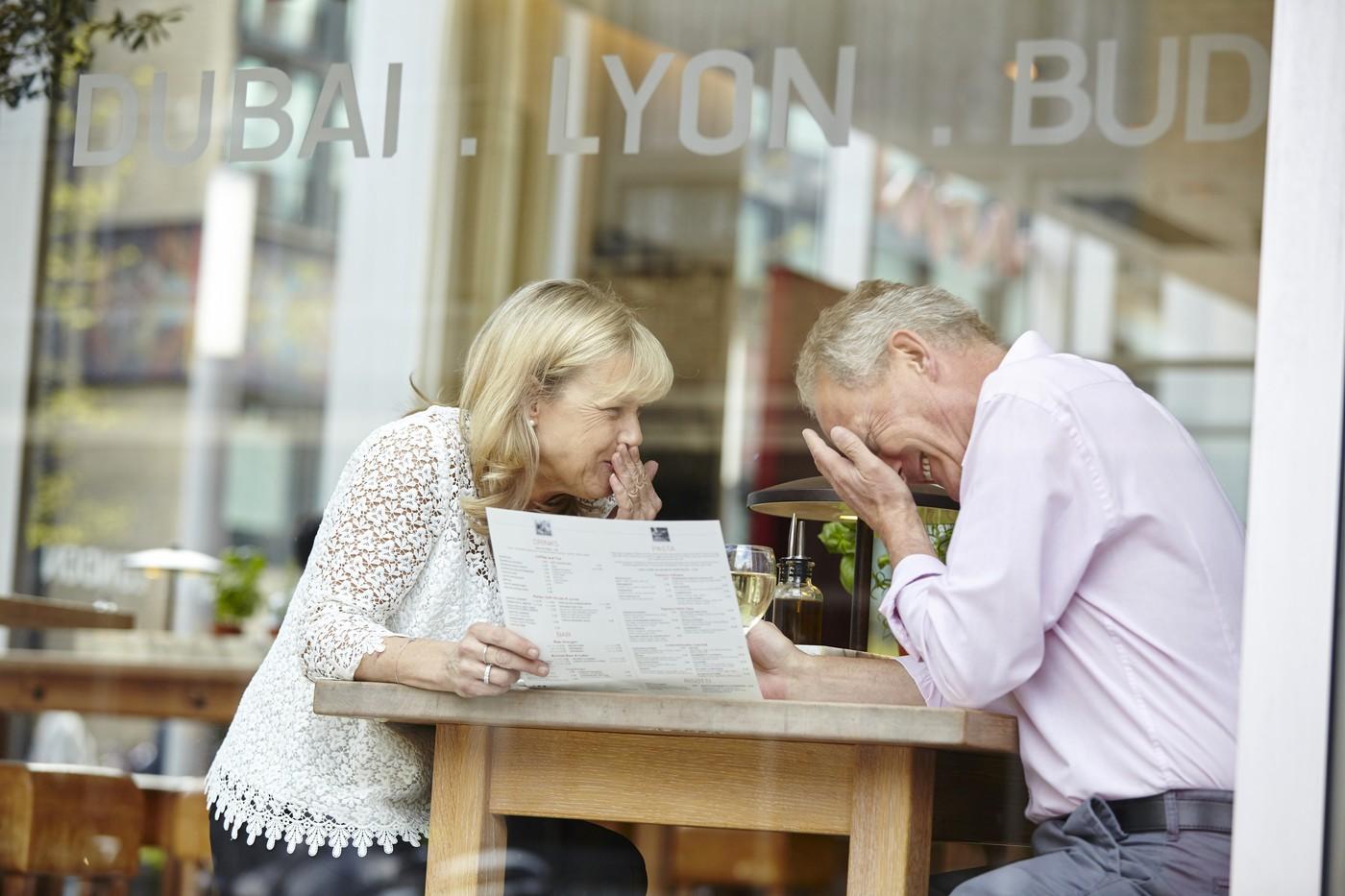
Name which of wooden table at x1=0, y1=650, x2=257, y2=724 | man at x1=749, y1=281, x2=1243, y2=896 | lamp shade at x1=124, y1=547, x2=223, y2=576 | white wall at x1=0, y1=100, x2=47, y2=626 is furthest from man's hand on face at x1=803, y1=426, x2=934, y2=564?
lamp shade at x1=124, y1=547, x2=223, y2=576

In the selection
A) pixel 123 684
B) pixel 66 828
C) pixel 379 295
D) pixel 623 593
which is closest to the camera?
pixel 623 593

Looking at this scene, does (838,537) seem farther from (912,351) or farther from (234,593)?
(234,593)


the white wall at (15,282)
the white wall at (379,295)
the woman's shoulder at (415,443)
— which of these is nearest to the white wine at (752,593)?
the woman's shoulder at (415,443)

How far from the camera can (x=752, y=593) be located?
1491mm

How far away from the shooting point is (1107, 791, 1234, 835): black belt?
1323 mm

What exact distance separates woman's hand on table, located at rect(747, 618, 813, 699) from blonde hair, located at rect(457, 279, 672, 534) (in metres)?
0.29

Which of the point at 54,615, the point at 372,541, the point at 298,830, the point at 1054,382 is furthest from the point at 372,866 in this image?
the point at 54,615

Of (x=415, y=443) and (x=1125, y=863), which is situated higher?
(x=415, y=443)

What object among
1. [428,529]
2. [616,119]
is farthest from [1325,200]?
[616,119]

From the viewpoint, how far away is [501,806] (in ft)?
4.76

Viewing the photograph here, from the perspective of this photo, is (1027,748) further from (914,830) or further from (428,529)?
(428,529)

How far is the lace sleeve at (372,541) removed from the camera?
4.85 feet

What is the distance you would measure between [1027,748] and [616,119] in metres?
1.01

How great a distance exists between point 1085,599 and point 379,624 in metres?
0.61
